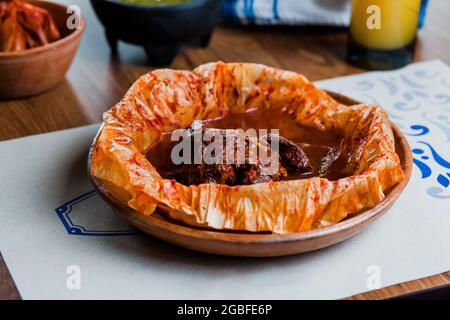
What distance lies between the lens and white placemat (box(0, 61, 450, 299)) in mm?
852

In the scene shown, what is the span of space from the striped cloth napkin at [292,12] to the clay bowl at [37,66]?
425mm

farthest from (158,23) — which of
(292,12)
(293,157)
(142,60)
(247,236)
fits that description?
(247,236)

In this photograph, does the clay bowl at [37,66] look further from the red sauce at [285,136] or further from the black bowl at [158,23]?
the red sauce at [285,136]

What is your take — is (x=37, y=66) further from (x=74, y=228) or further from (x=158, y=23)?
(x=74, y=228)

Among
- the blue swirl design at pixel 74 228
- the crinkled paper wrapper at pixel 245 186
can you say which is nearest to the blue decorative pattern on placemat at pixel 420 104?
the crinkled paper wrapper at pixel 245 186

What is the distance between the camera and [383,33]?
1.43 m

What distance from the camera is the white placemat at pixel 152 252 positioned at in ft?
2.79

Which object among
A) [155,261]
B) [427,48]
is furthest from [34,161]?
[427,48]

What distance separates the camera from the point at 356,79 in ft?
4.64

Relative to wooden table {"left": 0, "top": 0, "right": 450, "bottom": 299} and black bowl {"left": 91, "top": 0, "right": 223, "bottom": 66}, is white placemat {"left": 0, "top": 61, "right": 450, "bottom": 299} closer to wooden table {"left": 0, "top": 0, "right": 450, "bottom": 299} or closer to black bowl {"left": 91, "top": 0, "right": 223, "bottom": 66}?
wooden table {"left": 0, "top": 0, "right": 450, "bottom": 299}

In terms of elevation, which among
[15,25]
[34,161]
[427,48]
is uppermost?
[15,25]

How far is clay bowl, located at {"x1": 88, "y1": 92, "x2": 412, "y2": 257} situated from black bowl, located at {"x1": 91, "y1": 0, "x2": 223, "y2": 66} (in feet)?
1.81
